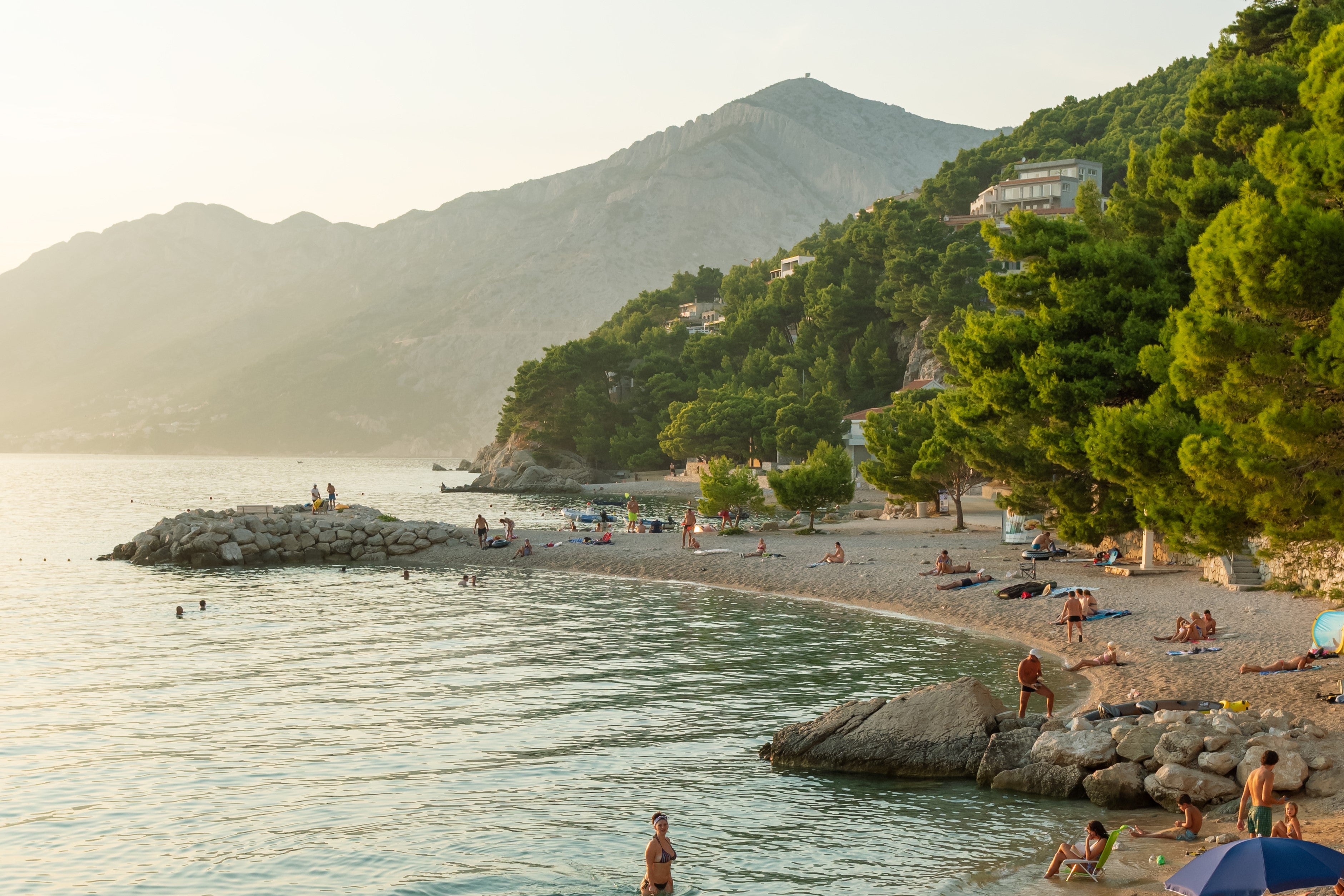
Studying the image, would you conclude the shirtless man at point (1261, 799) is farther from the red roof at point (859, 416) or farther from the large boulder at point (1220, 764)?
the red roof at point (859, 416)

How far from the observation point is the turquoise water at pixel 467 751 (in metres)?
13.7

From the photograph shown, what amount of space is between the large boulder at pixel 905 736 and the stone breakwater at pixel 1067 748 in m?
0.02

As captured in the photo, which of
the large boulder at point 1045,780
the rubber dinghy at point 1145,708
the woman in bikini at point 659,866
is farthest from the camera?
the rubber dinghy at point 1145,708

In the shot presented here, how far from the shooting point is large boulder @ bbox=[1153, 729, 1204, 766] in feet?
49.9

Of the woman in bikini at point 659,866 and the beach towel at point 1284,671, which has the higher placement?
the beach towel at point 1284,671

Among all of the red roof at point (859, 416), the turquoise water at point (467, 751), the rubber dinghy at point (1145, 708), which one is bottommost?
the turquoise water at point (467, 751)

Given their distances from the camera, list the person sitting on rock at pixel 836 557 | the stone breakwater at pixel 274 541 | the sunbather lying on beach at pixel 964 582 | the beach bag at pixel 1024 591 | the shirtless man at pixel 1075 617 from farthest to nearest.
A: the stone breakwater at pixel 274 541 < the person sitting on rock at pixel 836 557 < the sunbather lying on beach at pixel 964 582 < the beach bag at pixel 1024 591 < the shirtless man at pixel 1075 617

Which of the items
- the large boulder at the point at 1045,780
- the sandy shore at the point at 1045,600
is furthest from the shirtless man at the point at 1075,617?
the large boulder at the point at 1045,780

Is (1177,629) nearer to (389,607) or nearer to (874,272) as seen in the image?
(389,607)

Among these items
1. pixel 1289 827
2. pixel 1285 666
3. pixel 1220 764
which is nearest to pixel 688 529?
pixel 1285 666

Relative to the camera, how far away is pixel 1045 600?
30812mm

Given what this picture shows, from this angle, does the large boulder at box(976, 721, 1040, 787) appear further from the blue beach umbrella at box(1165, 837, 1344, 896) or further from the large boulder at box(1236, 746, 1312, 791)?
the blue beach umbrella at box(1165, 837, 1344, 896)

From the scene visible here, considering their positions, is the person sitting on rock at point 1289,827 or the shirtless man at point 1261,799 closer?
the person sitting on rock at point 1289,827

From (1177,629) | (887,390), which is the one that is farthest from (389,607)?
(887,390)
